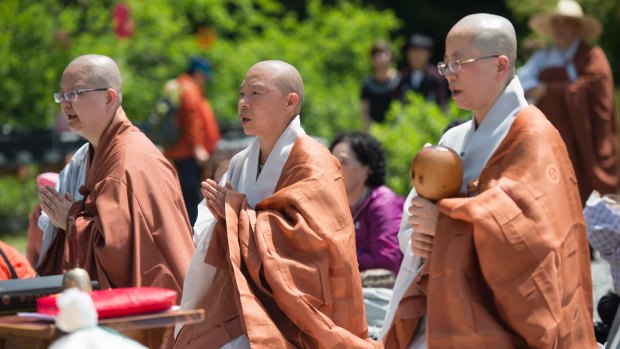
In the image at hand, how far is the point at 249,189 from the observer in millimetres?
4598

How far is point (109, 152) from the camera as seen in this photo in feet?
16.5

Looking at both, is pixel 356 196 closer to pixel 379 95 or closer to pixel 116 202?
pixel 116 202

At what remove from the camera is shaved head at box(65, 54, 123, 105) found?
5.00 m

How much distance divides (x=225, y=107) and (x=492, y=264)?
35.4ft

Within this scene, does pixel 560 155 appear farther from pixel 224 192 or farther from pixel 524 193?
pixel 224 192

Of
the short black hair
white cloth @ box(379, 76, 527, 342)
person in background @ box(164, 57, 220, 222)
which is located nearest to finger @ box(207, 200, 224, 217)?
white cloth @ box(379, 76, 527, 342)

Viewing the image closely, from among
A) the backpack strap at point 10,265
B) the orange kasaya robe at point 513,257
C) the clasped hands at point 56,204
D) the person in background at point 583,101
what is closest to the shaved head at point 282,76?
the orange kasaya robe at point 513,257

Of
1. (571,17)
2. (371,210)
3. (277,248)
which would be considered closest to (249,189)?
(277,248)

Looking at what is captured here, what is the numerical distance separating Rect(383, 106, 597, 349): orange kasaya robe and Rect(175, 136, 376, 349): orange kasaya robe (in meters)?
0.54

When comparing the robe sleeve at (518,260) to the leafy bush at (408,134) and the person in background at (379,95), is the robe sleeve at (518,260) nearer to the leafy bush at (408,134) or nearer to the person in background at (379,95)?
the leafy bush at (408,134)

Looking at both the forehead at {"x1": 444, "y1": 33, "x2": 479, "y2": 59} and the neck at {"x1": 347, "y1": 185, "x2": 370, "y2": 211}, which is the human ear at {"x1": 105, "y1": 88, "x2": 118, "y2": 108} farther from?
the forehead at {"x1": 444, "y1": 33, "x2": 479, "y2": 59}

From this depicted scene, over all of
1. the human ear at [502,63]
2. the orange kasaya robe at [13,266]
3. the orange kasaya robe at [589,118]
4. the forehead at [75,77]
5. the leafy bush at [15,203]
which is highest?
the forehead at [75,77]

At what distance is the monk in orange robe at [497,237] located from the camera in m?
3.79

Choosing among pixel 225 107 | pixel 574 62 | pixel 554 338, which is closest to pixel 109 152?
pixel 554 338
